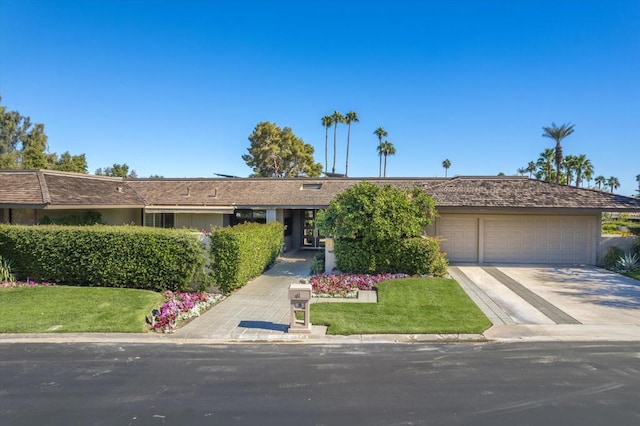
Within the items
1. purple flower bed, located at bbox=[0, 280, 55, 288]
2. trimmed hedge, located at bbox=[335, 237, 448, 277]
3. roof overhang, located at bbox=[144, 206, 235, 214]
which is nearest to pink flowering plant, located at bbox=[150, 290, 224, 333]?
purple flower bed, located at bbox=[0, 280, 55, 288]

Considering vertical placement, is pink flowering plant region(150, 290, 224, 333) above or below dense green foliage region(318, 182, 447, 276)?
below

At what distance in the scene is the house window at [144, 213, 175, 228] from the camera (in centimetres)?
2270

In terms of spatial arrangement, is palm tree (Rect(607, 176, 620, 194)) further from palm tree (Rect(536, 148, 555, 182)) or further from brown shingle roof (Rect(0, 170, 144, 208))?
brown shingle roof (Rect(0, 170, 144, 208))

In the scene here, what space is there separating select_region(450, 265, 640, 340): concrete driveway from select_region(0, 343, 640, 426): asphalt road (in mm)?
915

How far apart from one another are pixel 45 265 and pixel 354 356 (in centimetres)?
1010

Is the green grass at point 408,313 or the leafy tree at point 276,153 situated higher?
the leafy tree at point 276,153

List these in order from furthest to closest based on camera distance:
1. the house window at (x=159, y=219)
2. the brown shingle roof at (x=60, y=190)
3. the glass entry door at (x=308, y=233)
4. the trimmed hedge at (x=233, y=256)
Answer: the glass entry door at (x=308, y=233)
the house window at (x=159, y=219)
the brown shingle roof at (x=60, y=190)
the trimmed hedge at (x=233, y=256)

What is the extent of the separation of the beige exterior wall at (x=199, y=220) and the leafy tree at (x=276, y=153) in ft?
89.7

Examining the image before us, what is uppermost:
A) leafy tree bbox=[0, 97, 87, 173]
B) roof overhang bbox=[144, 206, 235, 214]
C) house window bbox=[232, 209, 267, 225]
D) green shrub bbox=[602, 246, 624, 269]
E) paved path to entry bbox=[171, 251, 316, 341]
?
leafy tree bbox=[0, 97, 87, 173]

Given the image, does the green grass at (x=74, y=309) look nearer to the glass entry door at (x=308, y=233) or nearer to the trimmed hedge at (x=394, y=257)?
the trimmed hedge at (x=394, y=257)

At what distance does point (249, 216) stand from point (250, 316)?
12.9m

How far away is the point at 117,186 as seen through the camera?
73.6 ft

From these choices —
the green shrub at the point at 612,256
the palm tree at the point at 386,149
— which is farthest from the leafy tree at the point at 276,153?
the green shrub at the point at 612,256

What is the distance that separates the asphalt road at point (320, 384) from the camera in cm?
462
